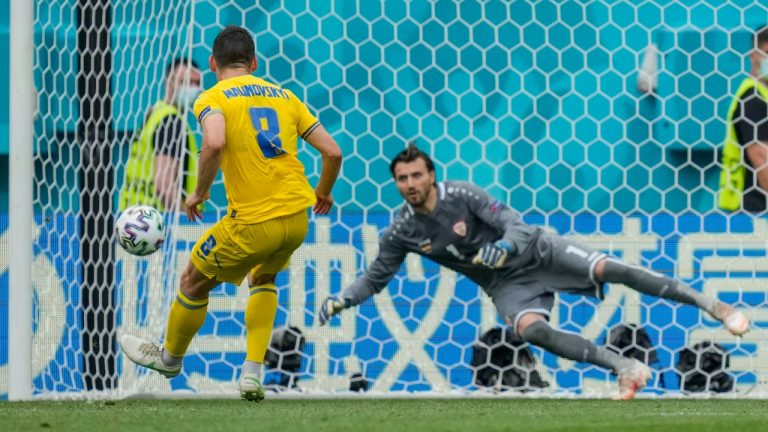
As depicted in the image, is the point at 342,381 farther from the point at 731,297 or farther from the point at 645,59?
the point at 645,59

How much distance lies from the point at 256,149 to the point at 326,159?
0.81ft

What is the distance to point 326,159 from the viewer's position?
4887 mm

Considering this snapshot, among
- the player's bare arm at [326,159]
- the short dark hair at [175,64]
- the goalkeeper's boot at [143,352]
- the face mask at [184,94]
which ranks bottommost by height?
the goalkeeper's boot at [143,352]

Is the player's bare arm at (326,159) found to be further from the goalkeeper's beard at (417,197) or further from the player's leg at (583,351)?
the player's leg at (583,351)

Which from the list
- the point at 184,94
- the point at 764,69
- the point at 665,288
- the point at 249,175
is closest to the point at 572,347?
the point at 665,288

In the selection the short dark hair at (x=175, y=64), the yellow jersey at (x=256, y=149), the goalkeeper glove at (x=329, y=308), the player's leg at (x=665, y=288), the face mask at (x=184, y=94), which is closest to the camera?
the yellow jersey at (x=256, y=149)

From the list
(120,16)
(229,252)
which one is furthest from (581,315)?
(120,16)

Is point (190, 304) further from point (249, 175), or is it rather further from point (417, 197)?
point (417, 197)

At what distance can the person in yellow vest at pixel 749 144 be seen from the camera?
6492mm

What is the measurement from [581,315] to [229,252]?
2149mm

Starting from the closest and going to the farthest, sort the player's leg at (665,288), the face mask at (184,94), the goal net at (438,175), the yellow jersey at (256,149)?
the yellow jersey at (256,149) < the player's leg at (665,288) < the goal net at (438,175) < the face mask at (184,94)

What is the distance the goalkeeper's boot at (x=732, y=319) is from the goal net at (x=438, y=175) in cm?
82

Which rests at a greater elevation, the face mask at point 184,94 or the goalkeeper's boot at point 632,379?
the face mask at point 184,94

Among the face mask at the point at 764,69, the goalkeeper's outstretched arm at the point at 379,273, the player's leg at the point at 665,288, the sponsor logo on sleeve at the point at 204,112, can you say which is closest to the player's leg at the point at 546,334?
the player's leg at the point at 665,288
